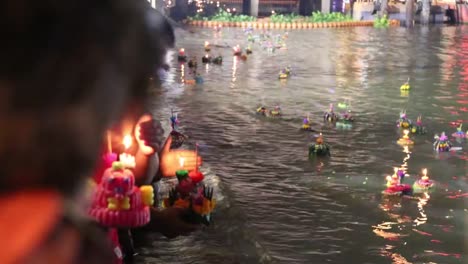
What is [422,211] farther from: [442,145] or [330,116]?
[330,116]

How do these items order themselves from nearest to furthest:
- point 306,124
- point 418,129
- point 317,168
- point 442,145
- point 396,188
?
point 396,188 < point 317,168 < point 442,145 < point 418,129 < point 306,124

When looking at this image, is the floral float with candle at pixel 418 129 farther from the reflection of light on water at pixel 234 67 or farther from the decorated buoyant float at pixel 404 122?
the reflection of light on water at pixel 234 67

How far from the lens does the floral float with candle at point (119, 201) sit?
301 centimetres

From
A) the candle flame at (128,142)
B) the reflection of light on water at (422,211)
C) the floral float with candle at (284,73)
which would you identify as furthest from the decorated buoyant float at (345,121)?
the candle flame at (128,142)

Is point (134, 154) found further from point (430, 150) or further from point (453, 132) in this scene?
point (453, 132)

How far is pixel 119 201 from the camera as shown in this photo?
3029 mm

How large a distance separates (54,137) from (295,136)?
26.1ft

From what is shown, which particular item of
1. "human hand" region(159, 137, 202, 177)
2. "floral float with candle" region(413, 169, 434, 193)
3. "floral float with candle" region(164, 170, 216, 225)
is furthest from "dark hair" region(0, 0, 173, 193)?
"floral float with candle" region(413, 169, 434, 193)

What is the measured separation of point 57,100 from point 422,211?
528 centimetres

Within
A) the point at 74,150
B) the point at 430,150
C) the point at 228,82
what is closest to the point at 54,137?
the point at 74,150

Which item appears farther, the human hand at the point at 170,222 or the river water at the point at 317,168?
the river water at the point at 317,168

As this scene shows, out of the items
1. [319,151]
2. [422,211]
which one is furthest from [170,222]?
[319,151]

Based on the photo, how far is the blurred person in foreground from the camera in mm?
615

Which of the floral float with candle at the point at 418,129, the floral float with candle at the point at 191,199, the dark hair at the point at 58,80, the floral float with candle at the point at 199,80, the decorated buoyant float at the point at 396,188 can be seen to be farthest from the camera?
the floral float with candle at the point at 199,80
